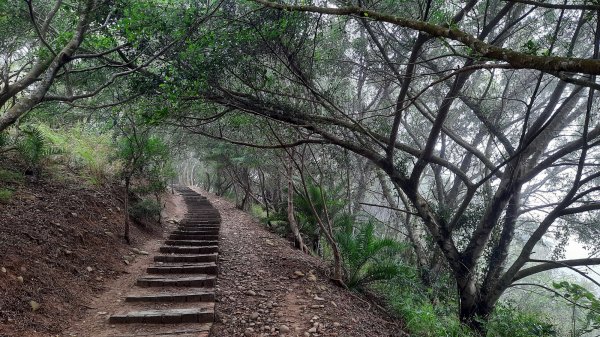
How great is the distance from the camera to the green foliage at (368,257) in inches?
239

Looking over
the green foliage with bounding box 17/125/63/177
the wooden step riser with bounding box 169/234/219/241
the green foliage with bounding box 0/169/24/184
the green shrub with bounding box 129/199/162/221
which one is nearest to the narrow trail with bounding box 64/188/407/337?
the wooden step riser with bounding box 169/234/219/241

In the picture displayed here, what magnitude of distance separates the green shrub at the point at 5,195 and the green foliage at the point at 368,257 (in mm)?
5752

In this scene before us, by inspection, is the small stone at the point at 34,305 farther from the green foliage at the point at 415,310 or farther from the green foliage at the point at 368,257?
the green foliage at the point at 415,310

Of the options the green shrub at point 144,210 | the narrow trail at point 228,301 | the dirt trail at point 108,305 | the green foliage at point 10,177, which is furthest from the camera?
the green shrub at point 144,210

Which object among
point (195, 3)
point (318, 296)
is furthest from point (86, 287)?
point (195, 3)

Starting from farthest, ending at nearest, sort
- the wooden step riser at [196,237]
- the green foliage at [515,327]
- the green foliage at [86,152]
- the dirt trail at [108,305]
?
the wooden step riser at [196,237]
the green foliage at [86,152]
the green foliage at [515,327]
the dirt trail at [108,305]

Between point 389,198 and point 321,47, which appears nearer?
point 321,47

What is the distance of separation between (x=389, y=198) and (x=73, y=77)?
9.46 m

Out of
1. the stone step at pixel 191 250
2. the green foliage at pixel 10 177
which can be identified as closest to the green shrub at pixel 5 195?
the green foliage at pixel 10 177

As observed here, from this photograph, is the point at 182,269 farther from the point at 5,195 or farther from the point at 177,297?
the point at 5,195

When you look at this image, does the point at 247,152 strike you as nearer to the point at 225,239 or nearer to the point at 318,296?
the point at 225,239

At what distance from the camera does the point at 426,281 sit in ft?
29.3

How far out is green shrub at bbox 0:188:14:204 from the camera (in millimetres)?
5454

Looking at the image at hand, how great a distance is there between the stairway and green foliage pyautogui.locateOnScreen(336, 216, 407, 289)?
2.46 metres
